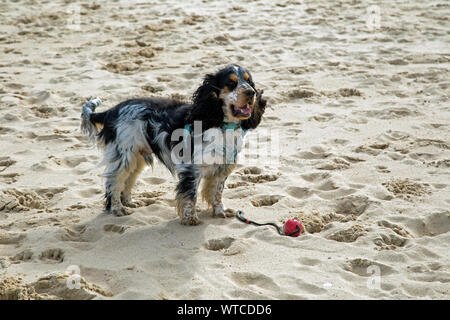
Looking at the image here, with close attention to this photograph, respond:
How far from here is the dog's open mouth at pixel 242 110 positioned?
4668 mm

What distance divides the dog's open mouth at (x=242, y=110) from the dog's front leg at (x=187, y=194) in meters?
0.58

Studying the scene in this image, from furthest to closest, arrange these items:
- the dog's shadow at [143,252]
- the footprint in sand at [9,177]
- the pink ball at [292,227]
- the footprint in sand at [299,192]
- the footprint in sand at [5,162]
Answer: the footprint in sand at [5,162], the footprint in sand at [9,177], the footprint in sand at [299,192], the pink ball at [292,227], the dog's shadow at [143,252]

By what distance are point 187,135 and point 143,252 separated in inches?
42.4

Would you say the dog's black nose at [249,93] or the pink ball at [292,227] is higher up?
the dog's black nose at [249,93]

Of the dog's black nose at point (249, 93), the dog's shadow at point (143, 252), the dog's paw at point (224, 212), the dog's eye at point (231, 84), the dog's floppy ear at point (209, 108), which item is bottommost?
the dog's shadow at point (143, 252)

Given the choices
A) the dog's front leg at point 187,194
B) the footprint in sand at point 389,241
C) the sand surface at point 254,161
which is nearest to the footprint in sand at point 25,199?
the sand surface at point 254,161

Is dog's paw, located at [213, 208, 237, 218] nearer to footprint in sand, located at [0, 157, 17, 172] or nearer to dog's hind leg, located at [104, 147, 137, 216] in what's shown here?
dog's hind leg, located at [104, 147, 137, 216]

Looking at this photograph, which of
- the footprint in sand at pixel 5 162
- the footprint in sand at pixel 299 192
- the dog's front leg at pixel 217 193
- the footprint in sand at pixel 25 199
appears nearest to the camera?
the dog's front leg at pixel 217 193

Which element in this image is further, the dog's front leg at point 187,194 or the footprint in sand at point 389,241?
the dog's front leg at point 187,194

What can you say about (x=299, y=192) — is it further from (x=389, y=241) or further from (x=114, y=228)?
(x=114, y=228)

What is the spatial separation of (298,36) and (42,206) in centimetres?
656

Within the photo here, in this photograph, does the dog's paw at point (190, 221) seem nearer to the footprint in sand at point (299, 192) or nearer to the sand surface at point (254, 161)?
the sand surface at point (254, 161)

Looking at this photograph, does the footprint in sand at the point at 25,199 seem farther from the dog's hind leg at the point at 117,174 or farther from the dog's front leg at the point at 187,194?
the dog's front leg at the point at 187,194
